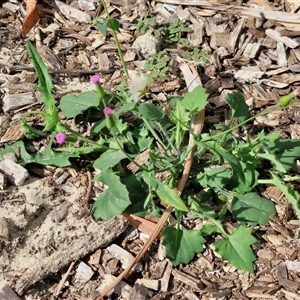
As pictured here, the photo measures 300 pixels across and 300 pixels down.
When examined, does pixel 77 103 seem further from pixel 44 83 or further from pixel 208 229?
pixel 208 229

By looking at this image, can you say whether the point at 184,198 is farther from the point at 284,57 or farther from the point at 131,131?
the point at 284,57

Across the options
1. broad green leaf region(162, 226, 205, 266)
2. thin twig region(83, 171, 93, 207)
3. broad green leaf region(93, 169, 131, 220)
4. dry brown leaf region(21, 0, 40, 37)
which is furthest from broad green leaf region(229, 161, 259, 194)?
dry brown leaf region(21, 0, 40, 37)

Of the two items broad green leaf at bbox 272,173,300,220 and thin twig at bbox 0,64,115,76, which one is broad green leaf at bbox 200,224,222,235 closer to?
broad green leaf at bbox 272,173,300,220

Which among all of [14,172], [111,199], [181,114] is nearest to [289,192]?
[181,114]

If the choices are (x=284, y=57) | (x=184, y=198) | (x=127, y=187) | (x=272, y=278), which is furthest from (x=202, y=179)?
(x=284, y=57)

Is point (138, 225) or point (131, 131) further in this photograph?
point (131, 131)

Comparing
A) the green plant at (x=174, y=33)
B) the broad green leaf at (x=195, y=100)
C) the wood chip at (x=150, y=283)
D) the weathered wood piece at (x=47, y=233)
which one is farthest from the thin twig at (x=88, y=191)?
the green plant at (x=174, y=33)
